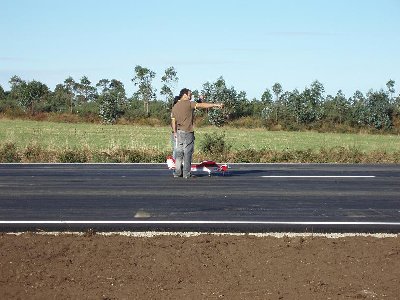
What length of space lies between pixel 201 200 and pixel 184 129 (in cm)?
363

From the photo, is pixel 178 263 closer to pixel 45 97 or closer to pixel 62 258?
pixel 62 258

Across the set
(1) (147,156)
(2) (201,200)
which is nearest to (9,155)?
(1) (147,156)

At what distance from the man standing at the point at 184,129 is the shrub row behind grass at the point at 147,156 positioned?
507cm

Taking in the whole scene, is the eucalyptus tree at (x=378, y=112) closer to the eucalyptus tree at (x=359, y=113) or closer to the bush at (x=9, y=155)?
the eucalyptus tree at (x=359, y=113)

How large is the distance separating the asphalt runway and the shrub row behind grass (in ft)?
10.0

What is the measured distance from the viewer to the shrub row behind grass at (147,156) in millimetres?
19953

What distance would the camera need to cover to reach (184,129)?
14.5 m

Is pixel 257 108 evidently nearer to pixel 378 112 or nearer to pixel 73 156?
pixel 378 112

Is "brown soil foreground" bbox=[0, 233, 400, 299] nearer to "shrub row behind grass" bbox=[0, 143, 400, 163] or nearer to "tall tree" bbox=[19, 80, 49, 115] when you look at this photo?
"shrub row behind grass" bbox=[0, 143, 400, 163]

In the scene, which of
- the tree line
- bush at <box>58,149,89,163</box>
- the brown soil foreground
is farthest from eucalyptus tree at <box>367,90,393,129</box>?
the brown soil foreground

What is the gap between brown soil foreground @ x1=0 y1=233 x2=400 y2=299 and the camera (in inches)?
226

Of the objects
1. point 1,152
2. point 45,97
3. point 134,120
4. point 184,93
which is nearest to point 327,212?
point 184,93

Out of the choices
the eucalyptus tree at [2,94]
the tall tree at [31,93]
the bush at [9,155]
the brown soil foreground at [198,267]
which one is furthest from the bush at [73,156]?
the eucalyptus tree at [2,94]

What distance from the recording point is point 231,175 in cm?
1539
